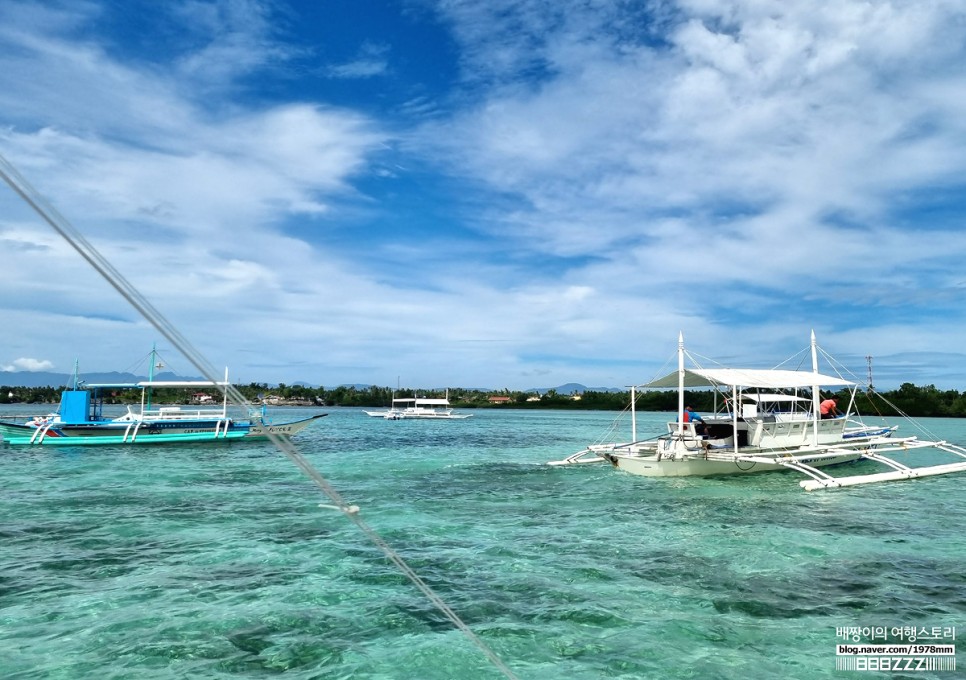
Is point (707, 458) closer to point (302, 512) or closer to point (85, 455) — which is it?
point (302, 512)

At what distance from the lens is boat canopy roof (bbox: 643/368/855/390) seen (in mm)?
24391

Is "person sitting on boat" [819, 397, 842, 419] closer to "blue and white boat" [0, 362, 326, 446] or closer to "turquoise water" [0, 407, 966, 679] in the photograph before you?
"turquoise water" [0, 407, 966, 679]

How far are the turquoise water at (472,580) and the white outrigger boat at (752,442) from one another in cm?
187

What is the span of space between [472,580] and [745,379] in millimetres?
18134

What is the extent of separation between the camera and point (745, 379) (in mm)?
24844

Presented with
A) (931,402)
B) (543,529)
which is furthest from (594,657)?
(931,402)

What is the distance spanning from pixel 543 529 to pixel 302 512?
7338 millimetres

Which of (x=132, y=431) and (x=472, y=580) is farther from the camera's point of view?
(x=132, y=431)

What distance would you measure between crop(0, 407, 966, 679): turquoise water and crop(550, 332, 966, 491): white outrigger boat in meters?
1.87

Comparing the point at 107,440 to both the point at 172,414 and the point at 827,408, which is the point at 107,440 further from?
the point at 827,408

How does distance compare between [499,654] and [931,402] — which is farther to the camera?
[931,402]

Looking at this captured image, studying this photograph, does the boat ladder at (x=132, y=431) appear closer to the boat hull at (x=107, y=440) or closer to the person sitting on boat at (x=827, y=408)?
the boat hull at (x=107, y=440)

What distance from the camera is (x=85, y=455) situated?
34188 mm

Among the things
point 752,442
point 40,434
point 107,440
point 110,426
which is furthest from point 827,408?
point 40,434
